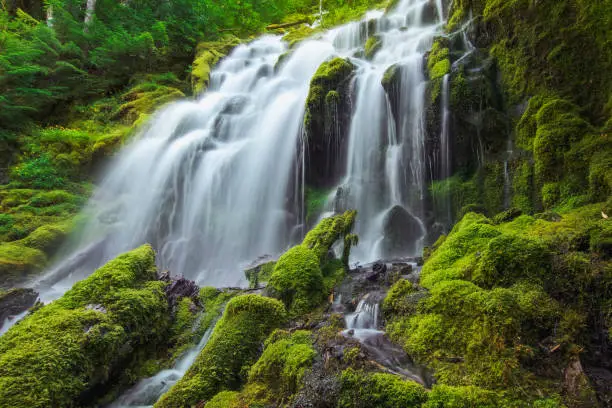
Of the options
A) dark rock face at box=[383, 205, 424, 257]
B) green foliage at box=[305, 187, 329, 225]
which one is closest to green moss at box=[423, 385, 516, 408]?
dark rock face at box=[383, 205, 424, 257]

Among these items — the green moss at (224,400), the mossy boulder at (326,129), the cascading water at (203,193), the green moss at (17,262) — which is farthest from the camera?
the mossy boulder at (326,129)

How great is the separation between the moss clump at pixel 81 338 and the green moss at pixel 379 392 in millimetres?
3020

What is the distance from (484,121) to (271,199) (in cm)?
634

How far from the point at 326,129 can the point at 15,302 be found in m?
8.60

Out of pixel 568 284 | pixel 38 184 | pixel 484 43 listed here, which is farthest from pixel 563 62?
pixel 38 184

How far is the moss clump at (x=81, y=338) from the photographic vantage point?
12.0 feet

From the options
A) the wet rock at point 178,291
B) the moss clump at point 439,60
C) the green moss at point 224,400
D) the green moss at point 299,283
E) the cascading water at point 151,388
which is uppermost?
the moss clump at point 439,60

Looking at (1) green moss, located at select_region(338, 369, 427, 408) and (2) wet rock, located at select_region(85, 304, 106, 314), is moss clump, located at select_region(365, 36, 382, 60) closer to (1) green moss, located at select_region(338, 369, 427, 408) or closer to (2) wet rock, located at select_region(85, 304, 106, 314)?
(2) wet rock, located at select_region(85, 304, 106, 314)

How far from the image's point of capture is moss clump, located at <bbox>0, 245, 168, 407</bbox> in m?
3.65

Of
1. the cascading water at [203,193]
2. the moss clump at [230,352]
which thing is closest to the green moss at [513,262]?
the moss clump at [230,352]

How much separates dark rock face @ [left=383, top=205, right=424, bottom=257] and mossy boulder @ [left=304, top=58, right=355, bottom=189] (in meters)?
2.44

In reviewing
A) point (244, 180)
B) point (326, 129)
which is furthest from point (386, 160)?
point (244, 180)

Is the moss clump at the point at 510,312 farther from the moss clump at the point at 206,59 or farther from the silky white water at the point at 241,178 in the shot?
the moss clump at the point at 206,59

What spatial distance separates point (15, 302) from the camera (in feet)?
21.7
